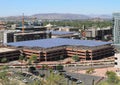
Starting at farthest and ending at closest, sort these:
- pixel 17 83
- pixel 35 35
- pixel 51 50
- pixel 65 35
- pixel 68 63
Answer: pixel 65 35, pixel 35 35, pixel 51 50, pixel 68 63, pixel 17 83

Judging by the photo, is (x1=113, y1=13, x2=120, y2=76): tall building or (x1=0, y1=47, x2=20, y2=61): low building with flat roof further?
(x1=0, y1=47, x2=20, y2=61): low building with flat roof

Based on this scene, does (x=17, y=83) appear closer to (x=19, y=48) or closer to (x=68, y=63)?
(x=68, y=63)

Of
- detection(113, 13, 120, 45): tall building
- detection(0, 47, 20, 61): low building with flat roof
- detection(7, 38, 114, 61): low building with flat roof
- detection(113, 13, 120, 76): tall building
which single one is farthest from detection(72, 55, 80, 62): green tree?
detection(0, 47, 20, 61): low building with flat roof

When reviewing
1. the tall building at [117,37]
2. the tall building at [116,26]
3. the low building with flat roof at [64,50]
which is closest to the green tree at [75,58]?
the low building with flat roof at [64,50]

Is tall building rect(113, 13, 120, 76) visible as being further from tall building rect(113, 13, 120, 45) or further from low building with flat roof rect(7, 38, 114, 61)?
low building with flat roof rect(7, 38, 114, 61)

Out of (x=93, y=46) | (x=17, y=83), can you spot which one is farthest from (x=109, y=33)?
(x=17, y=83)

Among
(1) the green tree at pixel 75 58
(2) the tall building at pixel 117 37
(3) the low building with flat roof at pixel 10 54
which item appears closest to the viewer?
(2) the tall building at pixel 117 37

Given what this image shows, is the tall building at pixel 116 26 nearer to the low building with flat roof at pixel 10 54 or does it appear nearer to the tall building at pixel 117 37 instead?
the tall building at pixel 117 37

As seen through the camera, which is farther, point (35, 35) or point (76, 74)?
point (35, 35)

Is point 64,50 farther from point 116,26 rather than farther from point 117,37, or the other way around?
point 117,37

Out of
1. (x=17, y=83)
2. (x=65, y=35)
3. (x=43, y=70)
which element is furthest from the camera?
(x=65, y=35)

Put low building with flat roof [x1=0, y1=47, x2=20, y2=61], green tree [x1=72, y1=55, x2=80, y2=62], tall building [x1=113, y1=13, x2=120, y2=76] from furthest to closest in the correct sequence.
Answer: green tree [x1=72, y1=55, x2=80, y2=62] < low building with flat roof [x1=0, y1=47, x2=20, y2=61] < tall building [x1=113, y1=13, x2=120, y2=76]
